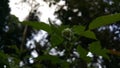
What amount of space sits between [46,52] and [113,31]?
→ 15.6 meters

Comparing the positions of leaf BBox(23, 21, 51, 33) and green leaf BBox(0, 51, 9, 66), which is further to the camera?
green leaf BBox(0, 51, 9, 66)

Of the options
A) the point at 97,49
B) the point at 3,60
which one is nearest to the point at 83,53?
the point at 97,49

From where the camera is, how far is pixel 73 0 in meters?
16.2

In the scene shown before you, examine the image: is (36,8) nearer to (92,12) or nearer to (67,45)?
(92,12)

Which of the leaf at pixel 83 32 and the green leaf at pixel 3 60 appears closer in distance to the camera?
the leaf at pixel 83 32

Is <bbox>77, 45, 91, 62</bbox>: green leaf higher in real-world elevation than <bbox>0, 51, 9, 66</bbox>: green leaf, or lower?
lower

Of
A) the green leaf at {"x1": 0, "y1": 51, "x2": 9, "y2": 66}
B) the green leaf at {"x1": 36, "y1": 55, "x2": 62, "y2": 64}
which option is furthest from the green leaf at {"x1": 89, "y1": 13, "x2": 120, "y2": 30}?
the green leaf at {"x1": 0, "y1": 51, "x2": 9, "y2": 66}

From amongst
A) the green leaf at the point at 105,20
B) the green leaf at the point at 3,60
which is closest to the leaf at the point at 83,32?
the green leaf at the point at 105,20

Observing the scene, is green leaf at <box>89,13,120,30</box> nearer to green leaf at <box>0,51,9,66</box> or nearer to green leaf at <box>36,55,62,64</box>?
green leaf at <box>36,55,62,64</box>

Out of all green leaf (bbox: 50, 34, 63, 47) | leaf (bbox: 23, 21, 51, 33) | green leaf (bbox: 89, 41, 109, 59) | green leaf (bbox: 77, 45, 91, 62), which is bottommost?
green leaf (bbox: 89, 41, 109, 59)

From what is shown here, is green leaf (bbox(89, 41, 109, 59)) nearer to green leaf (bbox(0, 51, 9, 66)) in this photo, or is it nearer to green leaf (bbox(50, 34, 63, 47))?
green leaf (bbox(50, 34, 63, 47))

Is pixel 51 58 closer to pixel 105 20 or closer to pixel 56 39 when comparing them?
pixel 56 39

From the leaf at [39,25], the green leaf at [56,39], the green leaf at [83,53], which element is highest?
the leaf at [39,25]

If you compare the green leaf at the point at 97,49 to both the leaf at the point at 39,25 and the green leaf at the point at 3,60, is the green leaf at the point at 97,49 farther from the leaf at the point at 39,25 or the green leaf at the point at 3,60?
the green leaf at the point at 3,60
